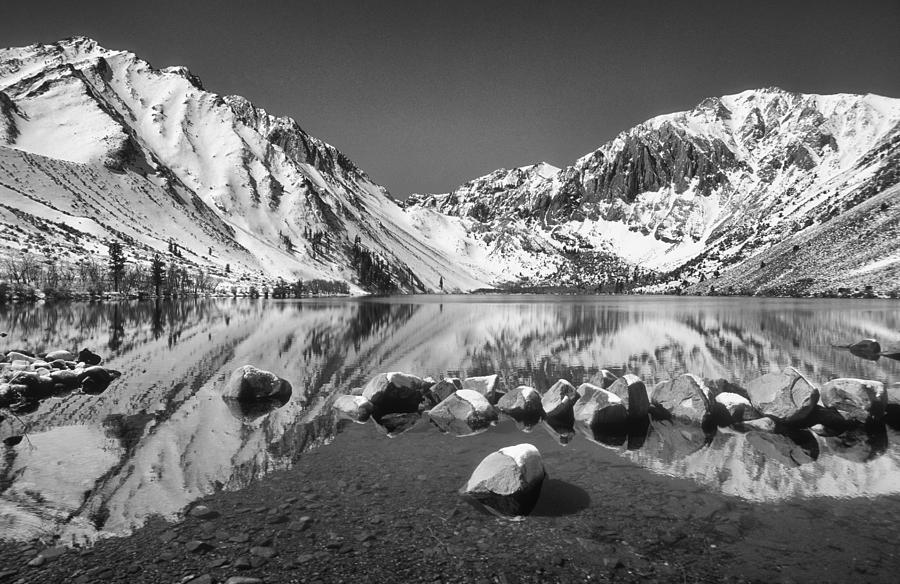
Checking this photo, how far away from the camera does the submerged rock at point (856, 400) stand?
23.8 m

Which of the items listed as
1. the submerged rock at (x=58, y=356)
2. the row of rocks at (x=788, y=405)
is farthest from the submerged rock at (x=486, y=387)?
A: the submerged rock at (x=58, y=356)

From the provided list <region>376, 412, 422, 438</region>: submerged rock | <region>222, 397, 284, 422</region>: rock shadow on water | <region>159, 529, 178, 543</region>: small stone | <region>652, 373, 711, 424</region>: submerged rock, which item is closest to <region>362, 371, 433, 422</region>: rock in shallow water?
<region>376, 412, 422, 438</region>: submerged rock

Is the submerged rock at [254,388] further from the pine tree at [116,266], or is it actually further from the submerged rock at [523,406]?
the pine tree at [116,266]

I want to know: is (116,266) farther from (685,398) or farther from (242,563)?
(242,563)

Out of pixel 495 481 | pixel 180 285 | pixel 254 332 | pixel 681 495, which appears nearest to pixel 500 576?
pixel 495 481

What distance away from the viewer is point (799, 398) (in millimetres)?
23688

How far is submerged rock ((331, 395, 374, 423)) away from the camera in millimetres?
25016

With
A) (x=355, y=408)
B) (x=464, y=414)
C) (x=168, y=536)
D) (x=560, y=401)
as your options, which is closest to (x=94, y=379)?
(x=355, y=408)

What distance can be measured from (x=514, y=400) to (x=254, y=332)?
47.3 m

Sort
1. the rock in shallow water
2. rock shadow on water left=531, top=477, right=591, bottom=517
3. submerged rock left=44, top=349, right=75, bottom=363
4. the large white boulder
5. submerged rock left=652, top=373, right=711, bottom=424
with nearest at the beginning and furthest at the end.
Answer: rock shadow on water left=531, top=477, right=591, bottom=517
the large white boulder
submerged rock left=652, top=373, right=711, bottom=424
the rock in shallow water
submerged rock left=44, top=349, right=75, bottom=363

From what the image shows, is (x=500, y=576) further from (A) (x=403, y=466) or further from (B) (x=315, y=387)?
(B) (x=315, y=387)

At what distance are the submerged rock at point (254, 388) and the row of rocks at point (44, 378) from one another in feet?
27.0

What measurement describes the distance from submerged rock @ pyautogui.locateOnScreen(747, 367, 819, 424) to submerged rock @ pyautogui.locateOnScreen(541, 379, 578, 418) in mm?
8789

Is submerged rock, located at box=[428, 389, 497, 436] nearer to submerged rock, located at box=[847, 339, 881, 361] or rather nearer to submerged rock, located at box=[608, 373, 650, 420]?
submerged rock, located at box=[608, 373, 650, 420]
